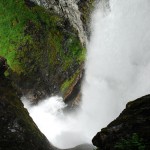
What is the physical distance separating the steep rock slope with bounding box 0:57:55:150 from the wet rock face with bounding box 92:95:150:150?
471 cm

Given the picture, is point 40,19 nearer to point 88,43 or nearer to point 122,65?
point 88,43

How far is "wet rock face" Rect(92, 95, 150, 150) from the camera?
35.1 ft

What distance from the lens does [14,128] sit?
1588cm

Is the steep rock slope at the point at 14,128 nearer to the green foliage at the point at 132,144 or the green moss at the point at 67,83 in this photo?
the green foliage at the point at 132,144

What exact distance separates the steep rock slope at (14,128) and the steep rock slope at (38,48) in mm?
17069

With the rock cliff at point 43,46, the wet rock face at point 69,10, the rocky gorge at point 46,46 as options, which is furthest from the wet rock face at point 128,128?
the wet rock face at point 69,10

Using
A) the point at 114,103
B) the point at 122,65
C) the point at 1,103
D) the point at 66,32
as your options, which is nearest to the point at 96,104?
the point at 114,103

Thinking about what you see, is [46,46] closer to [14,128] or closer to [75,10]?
[75,10]

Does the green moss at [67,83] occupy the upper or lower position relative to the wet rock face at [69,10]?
lower

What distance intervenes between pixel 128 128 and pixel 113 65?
122 ft

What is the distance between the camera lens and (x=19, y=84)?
35.6 meters

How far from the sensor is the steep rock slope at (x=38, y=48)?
36.6 meters

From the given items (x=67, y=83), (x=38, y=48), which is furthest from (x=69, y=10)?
(x=67, y=83)

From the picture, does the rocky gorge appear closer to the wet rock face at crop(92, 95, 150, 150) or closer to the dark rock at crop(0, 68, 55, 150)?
the dark rock at crop(0, 68, 55, 150)
